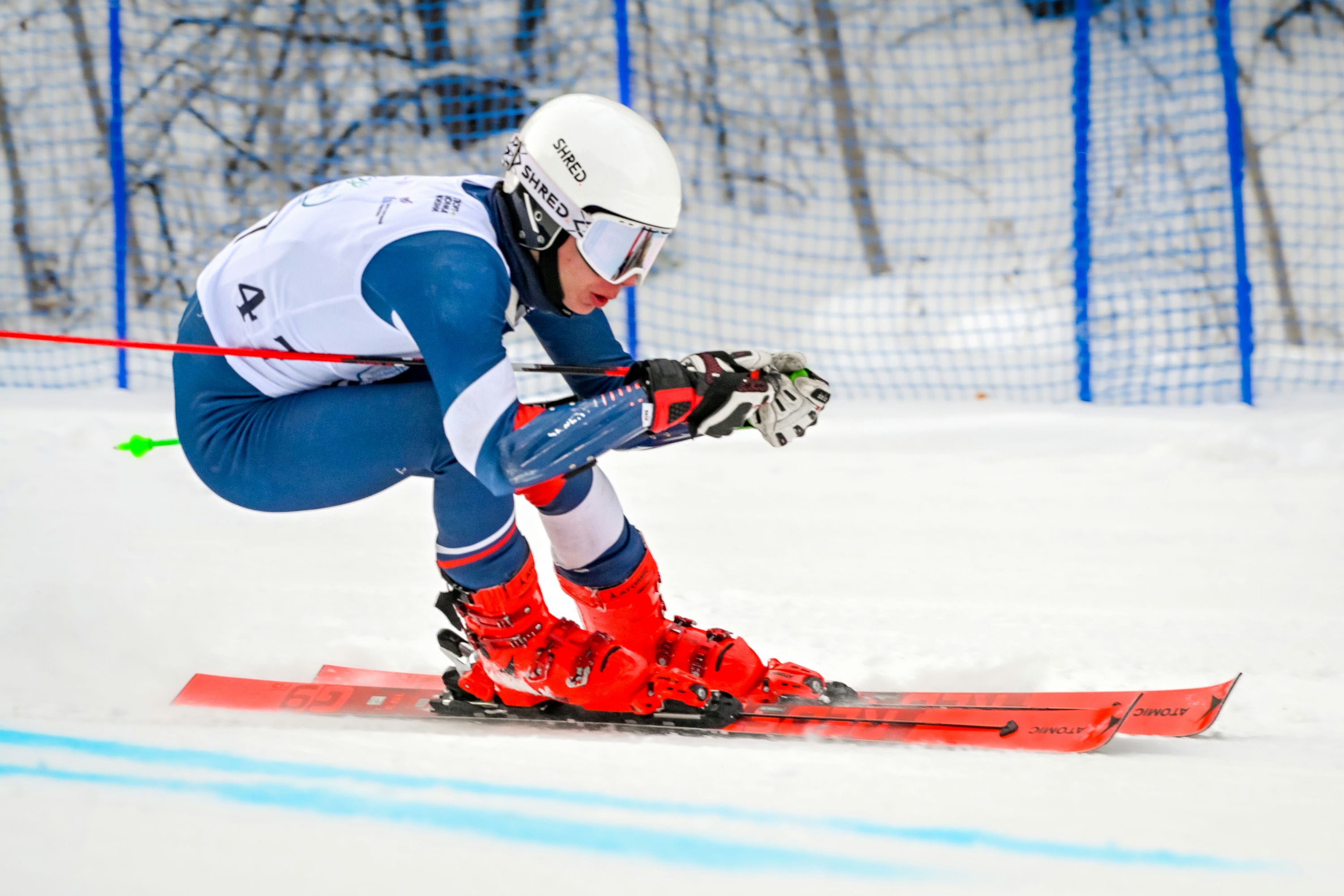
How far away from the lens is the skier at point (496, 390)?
5.90ft


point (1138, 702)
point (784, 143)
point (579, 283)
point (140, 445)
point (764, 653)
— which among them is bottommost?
point (764, 653)

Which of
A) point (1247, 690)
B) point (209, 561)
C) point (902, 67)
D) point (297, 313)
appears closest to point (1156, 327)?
point (902, 67)

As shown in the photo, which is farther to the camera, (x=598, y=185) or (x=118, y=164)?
(x=118, y=164)

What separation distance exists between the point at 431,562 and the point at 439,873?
6.86ft

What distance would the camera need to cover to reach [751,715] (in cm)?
215

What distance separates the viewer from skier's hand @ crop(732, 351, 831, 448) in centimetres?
208

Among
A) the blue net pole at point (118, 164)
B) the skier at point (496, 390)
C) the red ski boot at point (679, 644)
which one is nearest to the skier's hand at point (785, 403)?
the skier at point (496, 390)

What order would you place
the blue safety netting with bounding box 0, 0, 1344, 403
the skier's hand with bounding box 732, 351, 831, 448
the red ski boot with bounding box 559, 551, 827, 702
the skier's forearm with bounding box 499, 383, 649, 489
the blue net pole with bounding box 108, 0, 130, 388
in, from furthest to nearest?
1. the blue safety netting with bounding box 0, 0, 1344, 403
2. the blue net pole with bounding box 108, 0, 130, 388
3. the red ski boot with bounding box 559, 551, 827, 702
4. the skier's hand with bounding box 732, 351, 831, 448
5. the skier's forearm with bounding box 499, 383, 649, 489

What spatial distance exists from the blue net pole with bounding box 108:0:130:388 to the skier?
151 inches

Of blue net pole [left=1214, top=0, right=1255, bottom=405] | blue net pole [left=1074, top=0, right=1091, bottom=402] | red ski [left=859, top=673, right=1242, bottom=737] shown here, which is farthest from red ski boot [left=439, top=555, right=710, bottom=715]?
blue net pole [left=1214, top=0, right=1255, bottom=405]

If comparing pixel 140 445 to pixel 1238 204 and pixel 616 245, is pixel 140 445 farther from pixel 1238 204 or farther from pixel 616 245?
pixel 1238 204

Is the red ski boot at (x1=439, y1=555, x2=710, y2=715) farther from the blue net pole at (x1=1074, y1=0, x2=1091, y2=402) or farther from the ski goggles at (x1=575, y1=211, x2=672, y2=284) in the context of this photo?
the blue net pole at (x1=1074, y1=0, x2=1091, y2=402)

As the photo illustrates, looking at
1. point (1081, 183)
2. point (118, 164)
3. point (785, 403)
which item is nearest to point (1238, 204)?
point (1081, 183)

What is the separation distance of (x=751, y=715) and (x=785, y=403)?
1.95 ft
